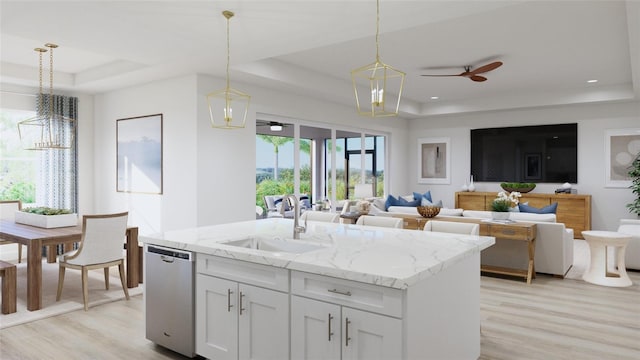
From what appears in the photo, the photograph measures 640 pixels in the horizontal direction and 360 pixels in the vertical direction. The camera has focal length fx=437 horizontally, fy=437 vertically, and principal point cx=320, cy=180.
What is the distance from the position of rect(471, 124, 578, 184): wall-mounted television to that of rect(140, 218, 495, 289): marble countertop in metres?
6.80

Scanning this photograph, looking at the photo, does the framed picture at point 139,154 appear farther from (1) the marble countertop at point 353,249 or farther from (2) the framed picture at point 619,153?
(2) the framed picture at point 619,153

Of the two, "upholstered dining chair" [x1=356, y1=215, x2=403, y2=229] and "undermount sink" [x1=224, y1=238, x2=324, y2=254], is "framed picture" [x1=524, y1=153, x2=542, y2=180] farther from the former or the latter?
"undermount sink" [x1=224, y1=238, x2=324, y2=254]

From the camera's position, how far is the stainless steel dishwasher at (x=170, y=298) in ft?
9.48

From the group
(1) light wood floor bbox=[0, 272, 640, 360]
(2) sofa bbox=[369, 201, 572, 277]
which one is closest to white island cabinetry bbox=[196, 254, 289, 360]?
(1) light wood floor bbox=[0, 272, 640, 360]

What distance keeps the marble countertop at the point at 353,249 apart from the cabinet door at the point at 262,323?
21 centimetres

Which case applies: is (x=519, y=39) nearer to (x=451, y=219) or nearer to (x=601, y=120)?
(x=451, y=219)

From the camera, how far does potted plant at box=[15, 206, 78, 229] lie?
4711 mm

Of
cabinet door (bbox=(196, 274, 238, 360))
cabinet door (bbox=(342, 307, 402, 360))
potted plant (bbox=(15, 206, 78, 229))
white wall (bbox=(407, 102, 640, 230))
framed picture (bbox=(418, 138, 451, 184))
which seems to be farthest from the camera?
framed picture (bbox=(418, 138, 451, 184))

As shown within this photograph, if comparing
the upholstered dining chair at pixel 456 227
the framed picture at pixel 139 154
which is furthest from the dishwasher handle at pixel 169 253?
the framed picture at pixel 139 154

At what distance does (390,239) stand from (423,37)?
292 cm

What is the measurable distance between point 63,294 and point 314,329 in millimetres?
3535

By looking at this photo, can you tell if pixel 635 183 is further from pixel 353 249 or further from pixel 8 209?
pixel 8 209

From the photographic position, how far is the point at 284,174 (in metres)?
7.09

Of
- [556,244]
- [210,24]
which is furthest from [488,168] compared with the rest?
[210,24]
